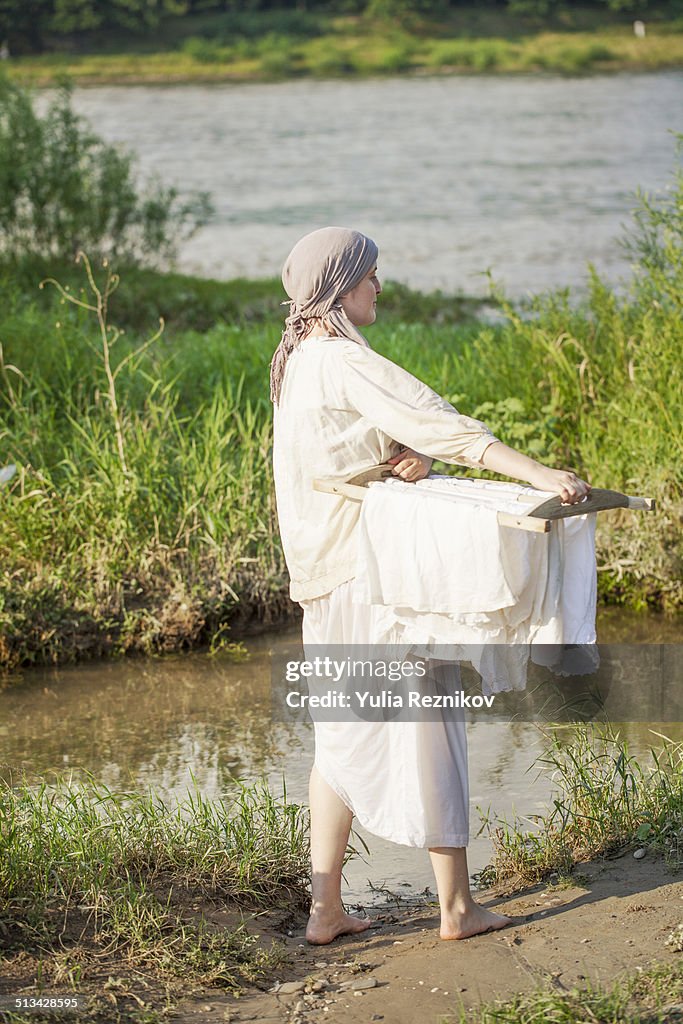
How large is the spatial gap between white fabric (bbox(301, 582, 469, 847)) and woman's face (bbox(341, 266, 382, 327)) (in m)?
0.64

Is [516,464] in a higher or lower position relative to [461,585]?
higher

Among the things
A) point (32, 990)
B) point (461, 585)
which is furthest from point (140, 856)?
point (461, 585)

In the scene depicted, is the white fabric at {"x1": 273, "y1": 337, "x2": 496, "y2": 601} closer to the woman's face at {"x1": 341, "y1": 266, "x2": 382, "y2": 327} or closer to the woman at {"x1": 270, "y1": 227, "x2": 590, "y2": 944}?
the woman at {"x1": 270, "y1": 227, "x2": 590, "y2": 944}

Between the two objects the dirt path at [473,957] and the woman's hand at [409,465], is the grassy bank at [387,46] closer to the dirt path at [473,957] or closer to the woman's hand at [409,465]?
the woman's hand at [409,465]

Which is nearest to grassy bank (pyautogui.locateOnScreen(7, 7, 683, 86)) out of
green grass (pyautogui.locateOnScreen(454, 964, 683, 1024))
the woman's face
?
the woman's face

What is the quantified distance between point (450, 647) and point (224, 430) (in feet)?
12.7

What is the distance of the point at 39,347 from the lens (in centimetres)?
757

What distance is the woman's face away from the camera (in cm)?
324

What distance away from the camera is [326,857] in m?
3.33

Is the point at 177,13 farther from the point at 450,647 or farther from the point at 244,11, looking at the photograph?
the point at 450,647

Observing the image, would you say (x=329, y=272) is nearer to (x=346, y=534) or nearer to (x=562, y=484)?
(x=346, y=534)

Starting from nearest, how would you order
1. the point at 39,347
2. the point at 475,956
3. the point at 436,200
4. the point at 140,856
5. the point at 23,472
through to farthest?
the point at 475,956, the point at 140,856, the point at 23,472, the point at 39,347, the point at 436,200

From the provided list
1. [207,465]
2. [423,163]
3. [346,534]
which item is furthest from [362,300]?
[423,163]

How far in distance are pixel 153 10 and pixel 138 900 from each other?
49.0 m
